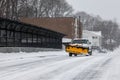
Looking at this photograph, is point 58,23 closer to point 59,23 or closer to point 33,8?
point 59,23

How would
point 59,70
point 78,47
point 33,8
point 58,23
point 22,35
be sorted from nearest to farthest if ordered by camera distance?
point 59,70 → point 78,47 → point 22,35 → point 58,23 → point 33,8

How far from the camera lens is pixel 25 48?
4878 cm

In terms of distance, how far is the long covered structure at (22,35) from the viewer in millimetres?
43438

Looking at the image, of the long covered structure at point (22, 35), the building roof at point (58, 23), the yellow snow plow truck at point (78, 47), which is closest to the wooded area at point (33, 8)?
the building roof at point (58, 23)

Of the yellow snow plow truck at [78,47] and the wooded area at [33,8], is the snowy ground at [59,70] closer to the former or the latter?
the yellow snow plow truck at [78,47]

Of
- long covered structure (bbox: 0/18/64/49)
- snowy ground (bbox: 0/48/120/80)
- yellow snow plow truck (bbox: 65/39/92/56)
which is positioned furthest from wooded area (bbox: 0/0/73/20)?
snowy ground (bbox: 0/48/120/80)

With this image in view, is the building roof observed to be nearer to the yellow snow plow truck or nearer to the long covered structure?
the long covered structure

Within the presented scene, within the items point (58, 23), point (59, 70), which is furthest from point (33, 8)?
point (59, 70)

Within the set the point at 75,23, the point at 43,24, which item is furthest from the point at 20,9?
the point at 75,23

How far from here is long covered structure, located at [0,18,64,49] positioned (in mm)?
43438

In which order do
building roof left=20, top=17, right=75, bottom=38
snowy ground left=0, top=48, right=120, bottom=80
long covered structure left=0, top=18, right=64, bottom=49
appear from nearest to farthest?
snowy ground left=0, top=48, right=120, bottom=80
long covered structure left=0, top=18, right=64, bottom=49
building roof left=20, top=17, right=75, bottom=38

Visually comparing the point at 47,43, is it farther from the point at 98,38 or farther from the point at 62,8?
the point at 98,38

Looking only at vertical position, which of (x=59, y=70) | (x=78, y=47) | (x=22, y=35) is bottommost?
(x=59, y=70)

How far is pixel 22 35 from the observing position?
1960 inches
